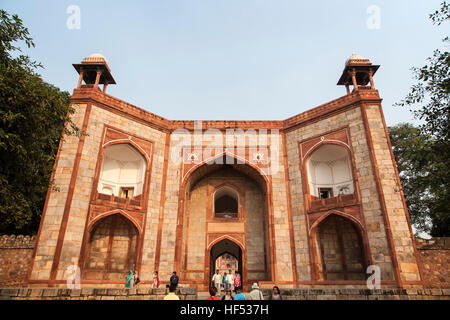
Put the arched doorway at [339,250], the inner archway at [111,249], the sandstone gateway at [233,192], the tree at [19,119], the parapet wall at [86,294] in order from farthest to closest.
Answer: the arched doorway at [339,250] → the inner archway at [111,249] → the sandstone gateway at [233,192] → the tree at [19,119] → the parapet wall at [86,294]

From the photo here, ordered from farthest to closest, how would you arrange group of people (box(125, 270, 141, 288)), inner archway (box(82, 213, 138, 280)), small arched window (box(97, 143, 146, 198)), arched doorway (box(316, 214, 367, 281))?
1. small arched window (box(97, 143, 146, 198))
2. arched doorway (box(316, 214, 367, 281))
3. inner archway (box(82, 213, 138, 280))
4. group of people (box(125, 270, 141, 288))

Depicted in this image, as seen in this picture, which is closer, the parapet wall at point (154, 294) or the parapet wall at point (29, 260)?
the parapet wall at point (154, 294)

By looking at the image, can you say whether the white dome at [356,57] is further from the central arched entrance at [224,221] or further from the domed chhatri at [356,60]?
the central arched entrance at [224,221]

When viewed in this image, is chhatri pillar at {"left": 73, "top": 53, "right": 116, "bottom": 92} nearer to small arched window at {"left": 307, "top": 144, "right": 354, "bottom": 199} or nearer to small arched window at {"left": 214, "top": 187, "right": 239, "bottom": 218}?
small arched window at {"left": 214, "top": 187, "right": 239, "bottom": 218}

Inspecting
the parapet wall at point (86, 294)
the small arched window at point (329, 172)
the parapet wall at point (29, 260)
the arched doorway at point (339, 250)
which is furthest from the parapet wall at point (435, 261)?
the parapet wall at point (86, 294)

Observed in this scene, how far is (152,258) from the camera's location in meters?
13.0

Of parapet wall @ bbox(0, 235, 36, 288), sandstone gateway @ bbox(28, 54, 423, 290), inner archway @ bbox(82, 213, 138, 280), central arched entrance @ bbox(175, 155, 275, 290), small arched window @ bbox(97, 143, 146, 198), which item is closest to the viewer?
parapet wall @ bbox(0, 235, 36, 288)

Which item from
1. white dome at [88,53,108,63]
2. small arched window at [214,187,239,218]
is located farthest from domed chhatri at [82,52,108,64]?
small arched window at [214,187,239,218]

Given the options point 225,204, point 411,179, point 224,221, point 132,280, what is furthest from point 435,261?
point 225,204

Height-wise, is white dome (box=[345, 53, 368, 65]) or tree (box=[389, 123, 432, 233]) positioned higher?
white dome (box=[345, 53, 368, 65])

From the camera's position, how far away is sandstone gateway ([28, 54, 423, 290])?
11.4m

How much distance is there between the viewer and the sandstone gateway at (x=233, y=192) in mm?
11359

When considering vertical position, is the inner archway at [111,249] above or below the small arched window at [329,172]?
below

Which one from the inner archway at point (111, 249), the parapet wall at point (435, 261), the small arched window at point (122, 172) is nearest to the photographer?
the parapet wall at point (435, 261)
